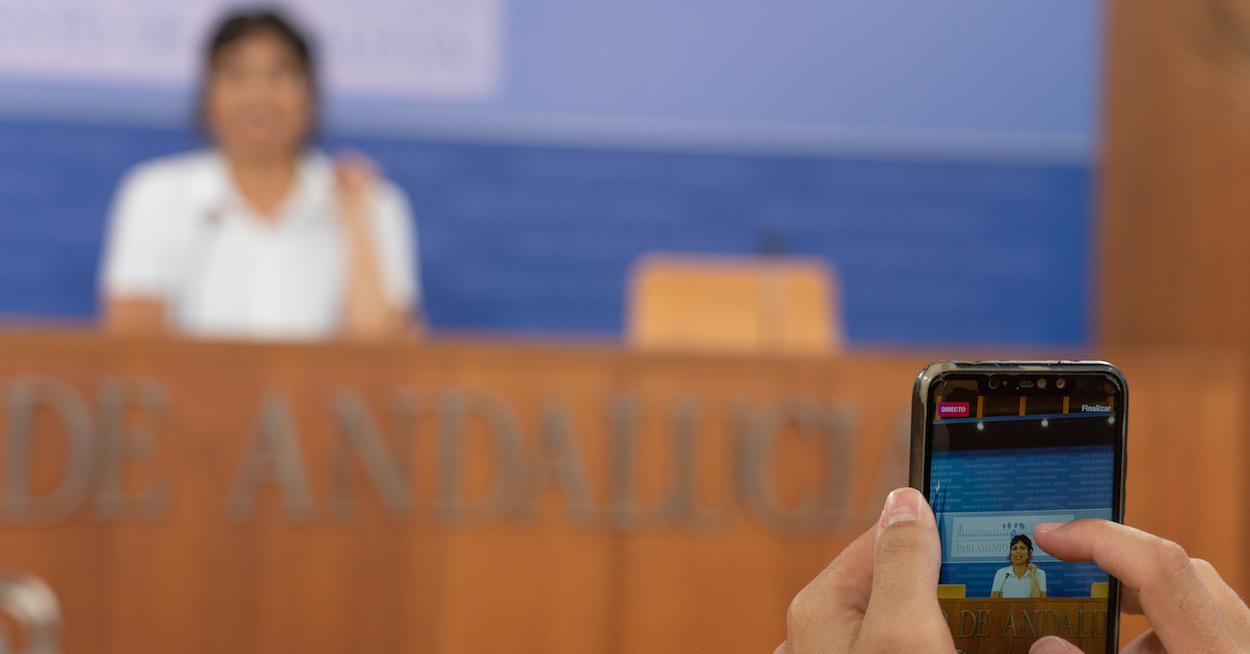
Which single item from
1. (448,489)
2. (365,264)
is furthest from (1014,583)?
(365,264)

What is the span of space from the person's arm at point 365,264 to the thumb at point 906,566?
2.05 meters

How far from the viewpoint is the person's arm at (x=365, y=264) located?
2.46m

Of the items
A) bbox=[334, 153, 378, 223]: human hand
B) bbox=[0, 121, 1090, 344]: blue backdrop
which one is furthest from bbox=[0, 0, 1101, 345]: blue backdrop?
bbox=[334, 153, 378, 223]: human hand

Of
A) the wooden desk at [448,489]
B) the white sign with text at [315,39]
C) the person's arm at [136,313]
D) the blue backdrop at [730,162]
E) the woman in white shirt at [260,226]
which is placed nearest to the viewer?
the wooden desk at [448,489]

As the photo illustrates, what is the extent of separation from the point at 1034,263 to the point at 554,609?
8.49 ft

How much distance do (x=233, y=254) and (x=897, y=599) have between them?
2.24 m

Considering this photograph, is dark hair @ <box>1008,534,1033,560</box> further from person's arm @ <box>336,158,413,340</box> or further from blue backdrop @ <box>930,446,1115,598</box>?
person's arm @ <box>336,158,413,340</box>

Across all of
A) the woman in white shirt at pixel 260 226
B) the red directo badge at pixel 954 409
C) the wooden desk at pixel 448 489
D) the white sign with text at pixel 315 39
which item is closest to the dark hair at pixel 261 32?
the woman in white shirt at pixel 260 226

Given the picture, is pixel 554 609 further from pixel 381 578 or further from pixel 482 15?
pixel 482 15

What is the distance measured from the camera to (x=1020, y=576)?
465 millimetres

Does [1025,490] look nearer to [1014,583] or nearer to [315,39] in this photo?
[1014,583]

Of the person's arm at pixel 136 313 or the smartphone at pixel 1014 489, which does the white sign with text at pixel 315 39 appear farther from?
the smartphone at pixel 1014 489

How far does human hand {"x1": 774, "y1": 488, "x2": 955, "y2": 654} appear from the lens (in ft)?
1.30

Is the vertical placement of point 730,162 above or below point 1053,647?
above
